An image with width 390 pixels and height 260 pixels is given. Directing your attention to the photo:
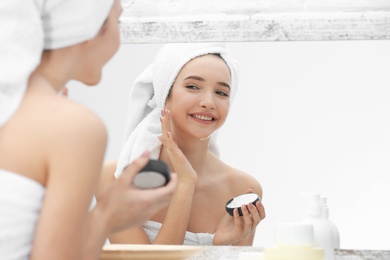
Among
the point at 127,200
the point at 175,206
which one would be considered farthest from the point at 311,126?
the point at 127,200

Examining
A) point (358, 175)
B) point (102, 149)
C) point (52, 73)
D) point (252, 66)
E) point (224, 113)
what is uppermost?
point (252, 66)

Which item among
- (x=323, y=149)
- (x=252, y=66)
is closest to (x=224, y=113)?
(x=252, y=66)

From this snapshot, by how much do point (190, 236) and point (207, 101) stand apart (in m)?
0.29

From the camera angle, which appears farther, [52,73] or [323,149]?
[323,149]

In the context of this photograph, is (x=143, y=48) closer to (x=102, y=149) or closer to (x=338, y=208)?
(x=338, y=208)

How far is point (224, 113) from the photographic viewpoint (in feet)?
4.72

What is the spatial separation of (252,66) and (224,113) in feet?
0.41

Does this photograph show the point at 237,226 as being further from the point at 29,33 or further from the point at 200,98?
the point at 29,33

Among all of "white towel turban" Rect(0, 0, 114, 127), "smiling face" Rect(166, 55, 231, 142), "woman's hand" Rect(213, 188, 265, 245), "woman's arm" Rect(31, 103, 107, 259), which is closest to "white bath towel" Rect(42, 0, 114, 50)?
"white towel turban" Rect(0, 0, 114, 127)

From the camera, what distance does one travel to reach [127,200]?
82 cm

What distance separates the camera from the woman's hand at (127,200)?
0.81 metres

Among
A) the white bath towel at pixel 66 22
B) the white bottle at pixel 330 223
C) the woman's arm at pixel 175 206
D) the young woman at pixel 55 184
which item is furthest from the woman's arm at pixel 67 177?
the white bottle at pixel 330 223

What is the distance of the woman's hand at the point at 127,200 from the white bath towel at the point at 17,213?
9 centimetres

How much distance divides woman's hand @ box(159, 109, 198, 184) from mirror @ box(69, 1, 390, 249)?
0.27 ft
